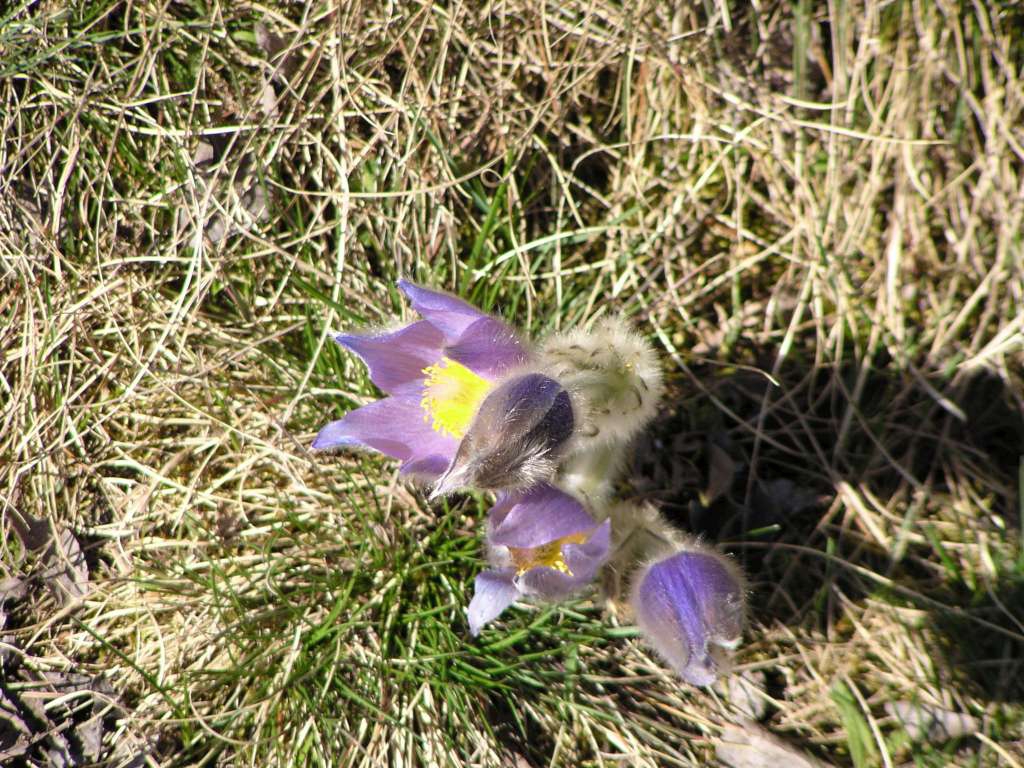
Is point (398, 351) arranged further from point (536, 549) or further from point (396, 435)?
point (536, 549)

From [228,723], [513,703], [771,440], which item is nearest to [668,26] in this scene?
[771,440]

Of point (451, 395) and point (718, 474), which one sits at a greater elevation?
point (451, 395)

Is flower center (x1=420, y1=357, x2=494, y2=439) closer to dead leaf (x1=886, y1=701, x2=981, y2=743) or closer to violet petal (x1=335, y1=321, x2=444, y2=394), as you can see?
violet petal (x1=335, y1=321, x2=444, y2=394)

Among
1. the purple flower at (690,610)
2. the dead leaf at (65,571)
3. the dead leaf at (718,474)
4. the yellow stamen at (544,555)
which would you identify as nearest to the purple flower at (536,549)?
the yellow stamen at (544,555)

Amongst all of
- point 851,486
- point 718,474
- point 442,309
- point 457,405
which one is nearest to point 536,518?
point 457,405

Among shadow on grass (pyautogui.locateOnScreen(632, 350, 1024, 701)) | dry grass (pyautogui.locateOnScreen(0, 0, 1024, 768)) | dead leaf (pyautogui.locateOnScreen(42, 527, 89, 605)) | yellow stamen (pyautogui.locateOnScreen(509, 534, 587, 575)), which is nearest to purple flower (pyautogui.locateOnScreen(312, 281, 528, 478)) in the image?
yellow stamen (pyautogui.locateOnScreen(509, 534, 587, 575))

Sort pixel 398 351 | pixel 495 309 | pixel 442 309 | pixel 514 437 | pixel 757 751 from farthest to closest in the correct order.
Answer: pixel 495 309
pixel 757 751
pixel 398 351
pixel 442 309
pixel 514 437

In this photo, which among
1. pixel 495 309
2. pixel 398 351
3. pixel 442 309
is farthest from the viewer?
pixel 495 309

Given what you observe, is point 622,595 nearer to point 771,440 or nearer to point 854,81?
point 771,440
